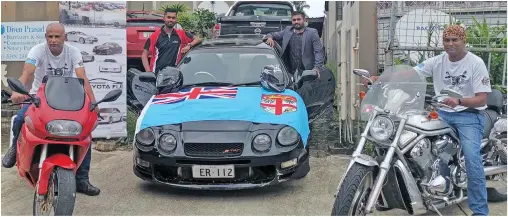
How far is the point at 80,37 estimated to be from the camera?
760cm

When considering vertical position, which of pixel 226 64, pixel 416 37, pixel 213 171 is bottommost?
pixel 213 171

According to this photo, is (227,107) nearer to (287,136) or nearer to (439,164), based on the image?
(287,136)

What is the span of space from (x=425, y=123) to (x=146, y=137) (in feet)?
8.24

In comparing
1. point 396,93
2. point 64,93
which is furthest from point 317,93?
point 64,93

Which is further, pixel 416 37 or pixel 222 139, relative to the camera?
pixel 416 37

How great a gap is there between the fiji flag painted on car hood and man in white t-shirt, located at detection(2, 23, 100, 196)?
0.73 meters

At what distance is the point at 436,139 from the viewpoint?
14.4 ft

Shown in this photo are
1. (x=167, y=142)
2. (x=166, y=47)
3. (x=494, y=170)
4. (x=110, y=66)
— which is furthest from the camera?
(x=166, y=47)

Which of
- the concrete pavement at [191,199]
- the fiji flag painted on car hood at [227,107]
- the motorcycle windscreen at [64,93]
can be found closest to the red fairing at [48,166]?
the motorcycle windscreen at [64,93]


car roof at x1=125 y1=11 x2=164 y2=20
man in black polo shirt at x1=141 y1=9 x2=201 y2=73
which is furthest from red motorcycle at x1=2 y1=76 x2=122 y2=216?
car roof at x1=125 y1=11 x2=164 y2=20

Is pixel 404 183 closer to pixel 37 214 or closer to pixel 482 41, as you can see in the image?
pixel 37 214

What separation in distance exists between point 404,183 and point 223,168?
164 centimetres

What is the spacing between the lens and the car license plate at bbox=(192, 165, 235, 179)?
5078mm

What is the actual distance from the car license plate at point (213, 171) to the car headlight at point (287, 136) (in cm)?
52
